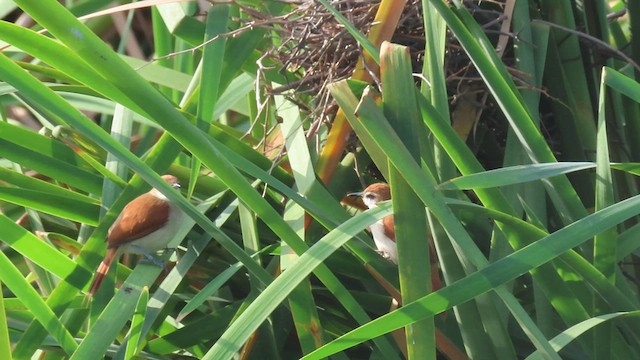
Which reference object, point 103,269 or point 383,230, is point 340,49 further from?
point 103,269

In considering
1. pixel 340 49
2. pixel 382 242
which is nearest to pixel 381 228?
pixel 382 242

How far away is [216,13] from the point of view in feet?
7.52

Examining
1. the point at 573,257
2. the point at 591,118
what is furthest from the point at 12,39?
the point at 591,118

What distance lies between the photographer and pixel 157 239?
95.6 inches

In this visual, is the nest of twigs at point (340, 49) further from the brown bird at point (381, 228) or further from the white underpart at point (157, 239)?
the white underpart at point (157, 239)

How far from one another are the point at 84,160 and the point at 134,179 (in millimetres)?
252

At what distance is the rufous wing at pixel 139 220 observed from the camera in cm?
222

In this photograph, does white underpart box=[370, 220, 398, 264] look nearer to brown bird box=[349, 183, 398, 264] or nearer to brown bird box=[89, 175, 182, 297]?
brown bird box=[349, 183, 398, 264]

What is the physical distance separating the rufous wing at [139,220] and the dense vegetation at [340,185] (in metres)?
0.05

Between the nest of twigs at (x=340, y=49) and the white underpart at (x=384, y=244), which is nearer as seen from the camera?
the white underpart at (x=384, y=244)

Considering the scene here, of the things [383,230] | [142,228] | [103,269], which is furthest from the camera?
[383,230]

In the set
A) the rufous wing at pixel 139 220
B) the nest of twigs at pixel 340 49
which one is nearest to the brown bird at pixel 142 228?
the rufous wing at pixel 139 220

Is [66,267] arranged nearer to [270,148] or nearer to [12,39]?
[12,39]

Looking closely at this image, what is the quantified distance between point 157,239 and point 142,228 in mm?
46
